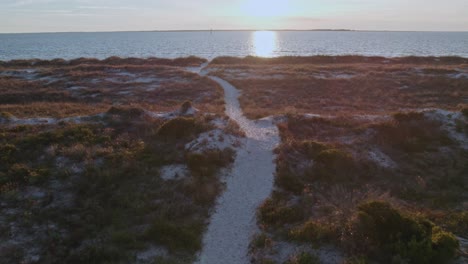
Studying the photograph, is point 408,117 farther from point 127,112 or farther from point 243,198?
point 127,112

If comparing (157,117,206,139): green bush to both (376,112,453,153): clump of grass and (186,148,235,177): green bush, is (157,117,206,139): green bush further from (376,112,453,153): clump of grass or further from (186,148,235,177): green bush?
(376,112,453,153): clump of grass

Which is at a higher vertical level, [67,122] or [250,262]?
[67,122]

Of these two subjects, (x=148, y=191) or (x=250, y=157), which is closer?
(x=148, y=191)

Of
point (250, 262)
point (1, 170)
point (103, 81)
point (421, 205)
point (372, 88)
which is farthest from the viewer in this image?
point (103, 81)

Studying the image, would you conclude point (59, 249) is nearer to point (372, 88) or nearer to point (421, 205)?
point (421, 205)

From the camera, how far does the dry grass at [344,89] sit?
39094mm

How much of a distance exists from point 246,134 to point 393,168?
10.7m

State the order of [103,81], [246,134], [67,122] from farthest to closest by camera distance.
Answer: [103,81]
[67,122]
[246,134]

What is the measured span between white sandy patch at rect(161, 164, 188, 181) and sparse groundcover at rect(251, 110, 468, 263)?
5.82m

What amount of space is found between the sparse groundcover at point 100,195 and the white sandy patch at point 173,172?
1.16 ft

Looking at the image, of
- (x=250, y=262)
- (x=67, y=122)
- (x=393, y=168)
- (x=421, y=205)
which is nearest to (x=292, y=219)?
(x=250, y=262)

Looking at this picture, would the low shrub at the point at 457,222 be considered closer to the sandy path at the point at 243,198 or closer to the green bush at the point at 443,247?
the green bush at the point at 443,247

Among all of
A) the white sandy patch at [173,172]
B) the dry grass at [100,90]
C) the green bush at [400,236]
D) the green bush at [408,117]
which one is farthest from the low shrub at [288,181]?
the dry grass at [100,90]

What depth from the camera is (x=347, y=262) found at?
12.8m
